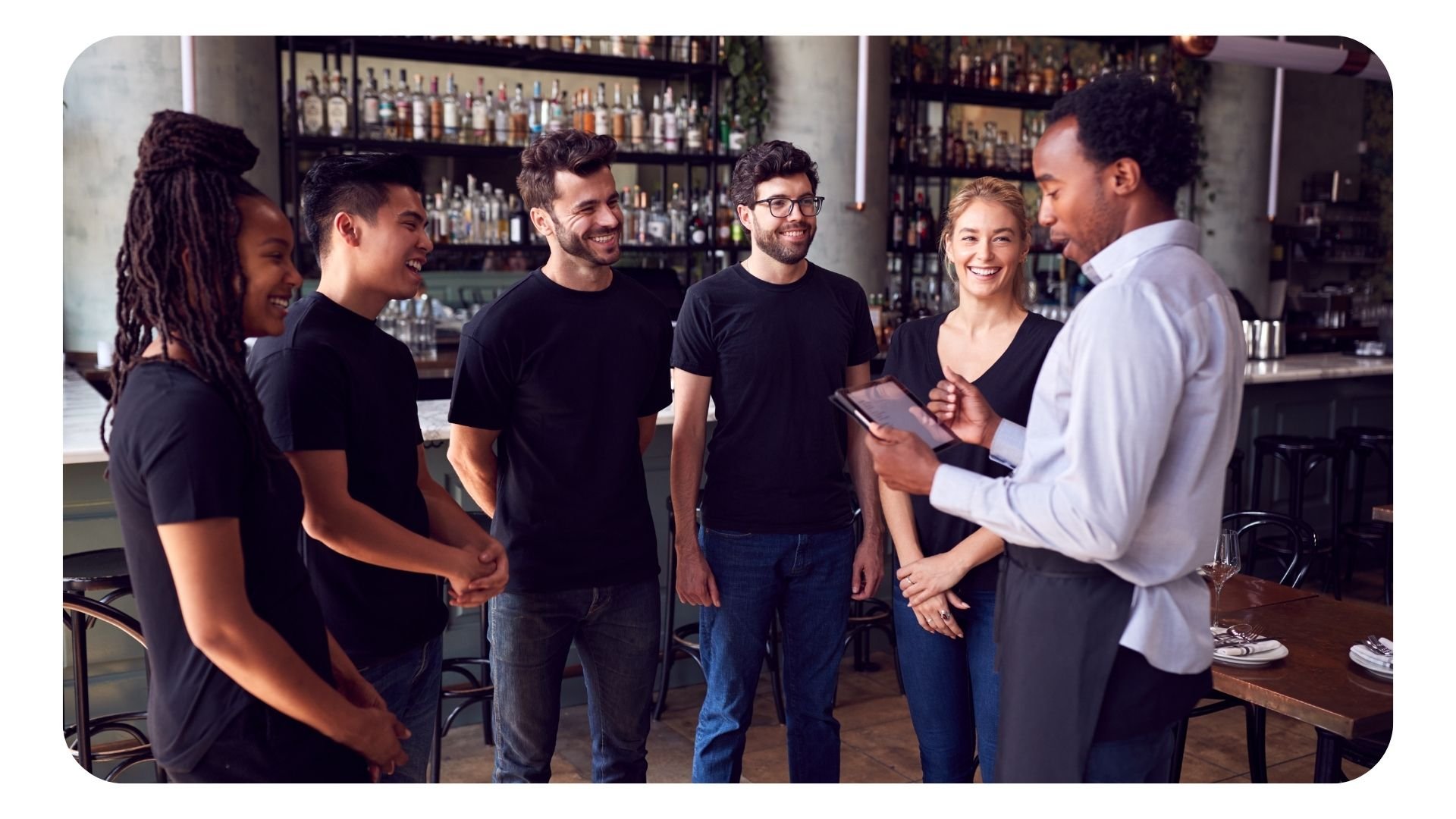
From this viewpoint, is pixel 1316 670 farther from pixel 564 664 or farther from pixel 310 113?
pixel 310 113

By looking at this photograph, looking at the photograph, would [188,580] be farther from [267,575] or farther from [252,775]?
[252,775]

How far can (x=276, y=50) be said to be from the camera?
5.23 meters

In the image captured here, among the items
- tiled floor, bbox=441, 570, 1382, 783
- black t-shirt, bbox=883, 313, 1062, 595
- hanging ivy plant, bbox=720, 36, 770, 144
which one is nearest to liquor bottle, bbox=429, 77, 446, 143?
hanging ivy plant, bbox=720, 36, 770, 144

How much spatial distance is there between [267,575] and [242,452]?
163 millimetres

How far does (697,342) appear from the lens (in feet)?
8.21

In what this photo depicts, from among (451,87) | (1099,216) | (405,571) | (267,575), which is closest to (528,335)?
(405,571)

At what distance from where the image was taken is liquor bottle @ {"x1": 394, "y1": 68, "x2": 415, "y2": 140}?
592cm

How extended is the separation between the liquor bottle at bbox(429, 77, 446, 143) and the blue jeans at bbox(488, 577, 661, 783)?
4.24 m

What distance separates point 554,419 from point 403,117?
419 cm

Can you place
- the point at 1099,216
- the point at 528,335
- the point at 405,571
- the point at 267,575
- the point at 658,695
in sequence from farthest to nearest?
the point at 658,695
the point at 528,335
the point at 405,571
the point at 1099,216
the point at 267,575

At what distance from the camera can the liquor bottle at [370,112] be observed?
586 cm

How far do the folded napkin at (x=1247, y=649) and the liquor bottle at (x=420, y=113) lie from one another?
4.93 metres

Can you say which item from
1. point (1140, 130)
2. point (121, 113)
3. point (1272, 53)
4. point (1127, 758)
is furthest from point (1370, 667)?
point (121, 113)

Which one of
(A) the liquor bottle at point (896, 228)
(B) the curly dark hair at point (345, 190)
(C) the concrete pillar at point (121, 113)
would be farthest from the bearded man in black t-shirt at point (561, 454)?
(A) the liquor bottle at point (896, 228)
